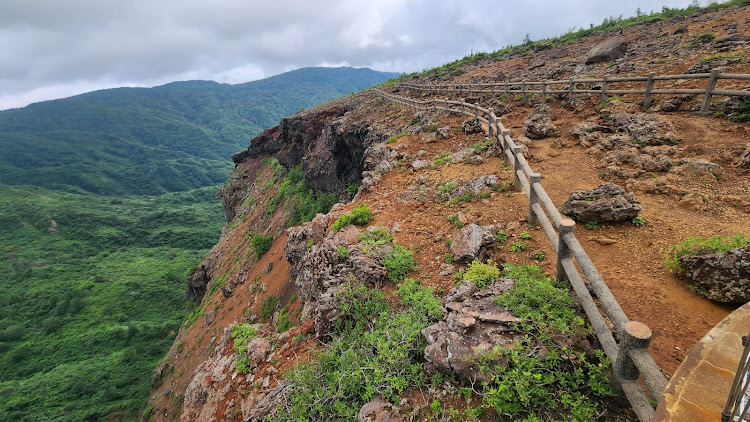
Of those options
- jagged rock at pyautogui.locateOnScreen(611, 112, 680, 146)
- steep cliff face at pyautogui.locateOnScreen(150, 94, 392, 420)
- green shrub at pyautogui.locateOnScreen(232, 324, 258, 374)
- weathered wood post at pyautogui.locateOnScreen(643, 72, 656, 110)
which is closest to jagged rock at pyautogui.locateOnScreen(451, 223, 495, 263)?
steep cliff face at pyautogui.locateOnScreen(150, 94, 392, 420)

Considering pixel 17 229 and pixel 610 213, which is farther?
pixel 17 229

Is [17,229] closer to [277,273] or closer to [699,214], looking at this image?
[277,273]

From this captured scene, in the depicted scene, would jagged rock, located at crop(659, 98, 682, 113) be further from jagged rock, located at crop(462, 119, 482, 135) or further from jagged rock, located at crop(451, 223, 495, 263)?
jagged rock, located at crop(451, 223, 495, 263)

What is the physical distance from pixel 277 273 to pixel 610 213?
1728cm

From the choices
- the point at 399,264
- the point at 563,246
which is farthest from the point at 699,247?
the point at 399,264

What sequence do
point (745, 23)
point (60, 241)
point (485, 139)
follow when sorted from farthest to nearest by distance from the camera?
point (60, 241) → point (745, 23) → point (485, 139)

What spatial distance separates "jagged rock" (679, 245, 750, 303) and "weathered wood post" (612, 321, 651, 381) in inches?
80.9

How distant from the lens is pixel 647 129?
8.58m

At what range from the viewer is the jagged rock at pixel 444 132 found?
13.7 m

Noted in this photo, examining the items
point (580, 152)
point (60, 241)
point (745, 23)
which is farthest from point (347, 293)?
point (60, 241)

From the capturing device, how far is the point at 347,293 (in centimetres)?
643

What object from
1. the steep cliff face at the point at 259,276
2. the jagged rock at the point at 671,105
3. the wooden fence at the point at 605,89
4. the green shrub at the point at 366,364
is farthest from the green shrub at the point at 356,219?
the jagged rock at the point at 671,105

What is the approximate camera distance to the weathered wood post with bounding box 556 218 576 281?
403cm

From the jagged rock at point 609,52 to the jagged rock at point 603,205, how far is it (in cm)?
1795
